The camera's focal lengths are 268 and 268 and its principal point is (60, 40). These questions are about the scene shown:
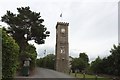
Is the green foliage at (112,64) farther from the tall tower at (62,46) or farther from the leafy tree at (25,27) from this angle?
the tall tower at (62,46)

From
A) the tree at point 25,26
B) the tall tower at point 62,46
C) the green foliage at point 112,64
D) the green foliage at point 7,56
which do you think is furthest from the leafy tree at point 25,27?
the green foliage at point 7,56

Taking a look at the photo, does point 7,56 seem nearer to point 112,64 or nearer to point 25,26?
point 25,26

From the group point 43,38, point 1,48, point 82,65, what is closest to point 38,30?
point 43,38

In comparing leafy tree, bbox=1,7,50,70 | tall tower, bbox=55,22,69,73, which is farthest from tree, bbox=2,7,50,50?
tall tower, bbox=55,22,69,73

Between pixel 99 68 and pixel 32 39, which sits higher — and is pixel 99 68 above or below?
below

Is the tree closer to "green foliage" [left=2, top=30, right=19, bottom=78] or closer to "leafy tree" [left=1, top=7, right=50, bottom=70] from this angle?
"leafy tree" [left=1, top=7, right=50, bottom=70]

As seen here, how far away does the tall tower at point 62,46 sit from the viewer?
70.3 metres

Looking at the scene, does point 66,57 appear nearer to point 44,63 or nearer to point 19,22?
point 44,63

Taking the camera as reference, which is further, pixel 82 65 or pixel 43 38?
pixel 82 65

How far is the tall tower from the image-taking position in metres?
70.3

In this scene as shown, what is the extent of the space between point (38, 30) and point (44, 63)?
35.3 meters

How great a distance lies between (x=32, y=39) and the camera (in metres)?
54.1

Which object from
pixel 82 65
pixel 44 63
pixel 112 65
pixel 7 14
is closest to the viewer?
pixel 112 65

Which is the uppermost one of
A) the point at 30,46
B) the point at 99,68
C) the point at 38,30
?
the point at 38,30
